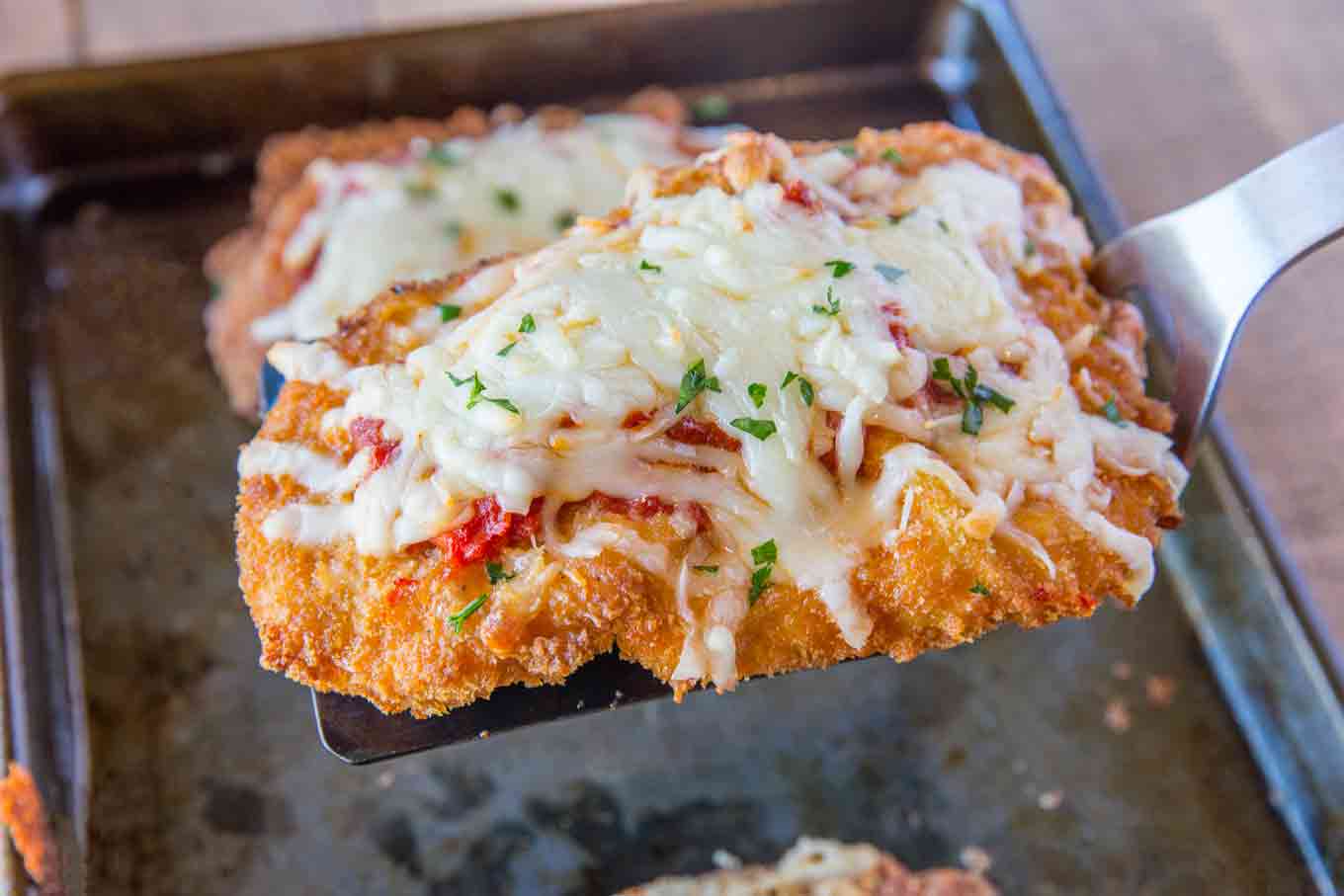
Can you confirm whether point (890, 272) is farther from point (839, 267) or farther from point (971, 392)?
point (971, 392)

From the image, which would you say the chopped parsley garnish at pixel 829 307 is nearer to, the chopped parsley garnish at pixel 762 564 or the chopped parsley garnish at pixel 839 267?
the chopped parsley garnish at pixel 839 267

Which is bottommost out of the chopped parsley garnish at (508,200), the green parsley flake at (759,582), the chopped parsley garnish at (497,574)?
the green parsley flake at (759,582)

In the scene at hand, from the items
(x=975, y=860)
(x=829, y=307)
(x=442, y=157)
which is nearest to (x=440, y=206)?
(x=442, y=157)

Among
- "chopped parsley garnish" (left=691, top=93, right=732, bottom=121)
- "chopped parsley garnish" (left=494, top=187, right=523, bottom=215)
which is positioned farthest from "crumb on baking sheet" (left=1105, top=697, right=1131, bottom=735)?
"chopped parsley garnish" (left=691, top=93, right=732, bottom=121)

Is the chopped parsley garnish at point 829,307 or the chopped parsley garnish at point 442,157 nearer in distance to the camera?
the chopped parsley garnish at point 829,307

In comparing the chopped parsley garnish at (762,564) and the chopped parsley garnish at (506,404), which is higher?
the chopped parsley garnish at (506,404)

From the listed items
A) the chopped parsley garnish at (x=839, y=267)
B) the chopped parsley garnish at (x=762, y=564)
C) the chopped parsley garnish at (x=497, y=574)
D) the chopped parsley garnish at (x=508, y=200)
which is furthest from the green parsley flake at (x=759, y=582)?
the chopped parsley garnish at (x=508, y=200)

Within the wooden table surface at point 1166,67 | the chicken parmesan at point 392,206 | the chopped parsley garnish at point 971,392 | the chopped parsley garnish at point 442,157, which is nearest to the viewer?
the chopped parsley garnish at point 971,392
